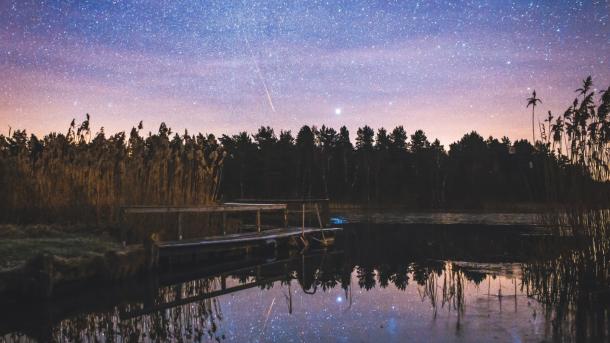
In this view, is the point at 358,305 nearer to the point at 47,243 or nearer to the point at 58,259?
the point at 58,259

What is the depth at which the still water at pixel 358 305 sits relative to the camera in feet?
23.7

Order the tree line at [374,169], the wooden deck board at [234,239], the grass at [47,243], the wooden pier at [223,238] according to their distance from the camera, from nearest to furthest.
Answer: the grass at [47,243] < the wooden pier at [223,238] < the wooden deck board at [234,239] < the tree line at [374,169]

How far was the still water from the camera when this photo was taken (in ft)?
23.7

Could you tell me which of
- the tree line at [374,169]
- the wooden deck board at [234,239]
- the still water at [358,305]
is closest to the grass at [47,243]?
the still water at [358,305]

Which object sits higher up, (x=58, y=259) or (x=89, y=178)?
(x=89, y=178)

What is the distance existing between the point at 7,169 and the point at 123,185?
272cm

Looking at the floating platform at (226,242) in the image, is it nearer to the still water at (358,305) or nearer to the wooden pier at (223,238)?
the wooden pier at (223,238)

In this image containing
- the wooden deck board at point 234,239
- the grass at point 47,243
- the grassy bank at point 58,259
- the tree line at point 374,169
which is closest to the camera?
the grassy bank at point 58,259

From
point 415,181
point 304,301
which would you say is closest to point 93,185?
point 304,301

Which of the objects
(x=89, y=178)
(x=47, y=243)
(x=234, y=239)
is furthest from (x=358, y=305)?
(x=89, y=178)

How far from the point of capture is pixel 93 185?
13.6 metres

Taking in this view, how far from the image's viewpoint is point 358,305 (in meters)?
9.20

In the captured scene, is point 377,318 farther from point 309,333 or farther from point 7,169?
point 7,169

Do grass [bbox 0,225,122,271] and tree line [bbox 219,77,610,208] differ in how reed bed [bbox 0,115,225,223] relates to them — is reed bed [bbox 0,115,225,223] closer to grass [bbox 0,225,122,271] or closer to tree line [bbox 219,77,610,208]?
grass [bbox 0,225,122,271]
